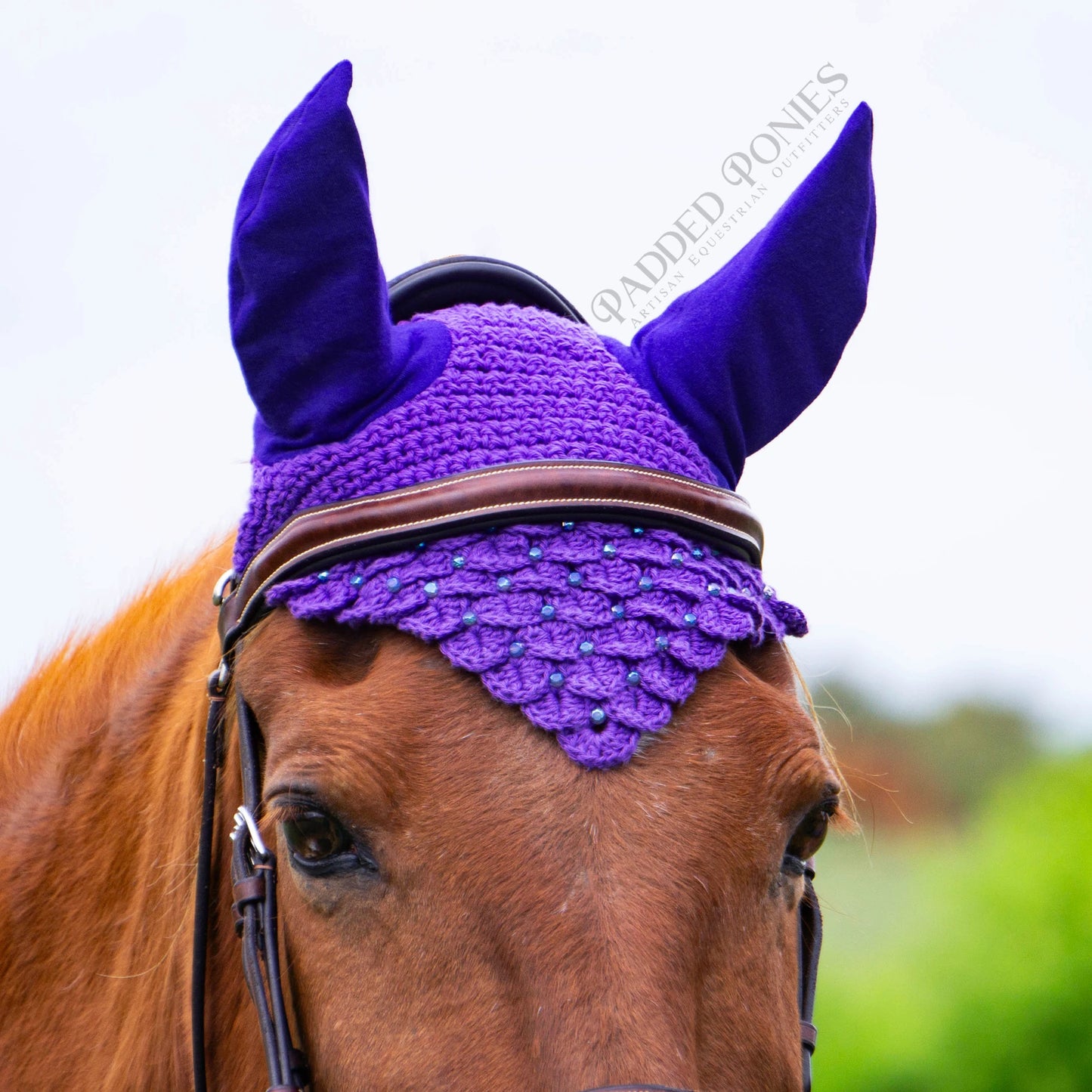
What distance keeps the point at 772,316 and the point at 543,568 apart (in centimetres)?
73

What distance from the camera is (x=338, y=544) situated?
6.36ft

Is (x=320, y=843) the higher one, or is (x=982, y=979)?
(x=320, y=843)

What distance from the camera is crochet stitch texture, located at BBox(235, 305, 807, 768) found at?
175 centimetres

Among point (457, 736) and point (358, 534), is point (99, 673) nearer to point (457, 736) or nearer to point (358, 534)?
point (358, 534)

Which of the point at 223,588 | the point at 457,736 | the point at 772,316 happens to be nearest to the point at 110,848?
the point at 223,588

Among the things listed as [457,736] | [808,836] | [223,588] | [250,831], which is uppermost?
[223,588]

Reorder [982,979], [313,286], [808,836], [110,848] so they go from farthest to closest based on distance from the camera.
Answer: [982,979], [110,848], [808,836], [313,286]

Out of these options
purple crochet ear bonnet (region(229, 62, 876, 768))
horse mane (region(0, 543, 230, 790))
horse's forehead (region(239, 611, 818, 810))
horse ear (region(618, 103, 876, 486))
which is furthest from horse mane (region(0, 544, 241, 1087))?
horse ear (region(618, 103, 876, 486))

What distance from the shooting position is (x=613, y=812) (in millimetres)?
1662

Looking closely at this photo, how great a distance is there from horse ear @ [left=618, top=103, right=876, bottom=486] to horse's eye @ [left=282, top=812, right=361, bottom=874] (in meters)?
0.96

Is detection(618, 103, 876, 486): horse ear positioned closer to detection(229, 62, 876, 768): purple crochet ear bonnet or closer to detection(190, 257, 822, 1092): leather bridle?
detection(229, 62, 876, 768): purple crochet ear bonnet

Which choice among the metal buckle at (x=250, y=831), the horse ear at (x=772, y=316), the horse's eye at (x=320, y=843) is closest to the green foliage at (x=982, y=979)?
the horse ear at (x=772, y=316)

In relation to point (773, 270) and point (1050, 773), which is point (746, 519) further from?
point (1050, 773)

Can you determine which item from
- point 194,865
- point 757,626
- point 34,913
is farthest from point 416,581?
point 34,913
